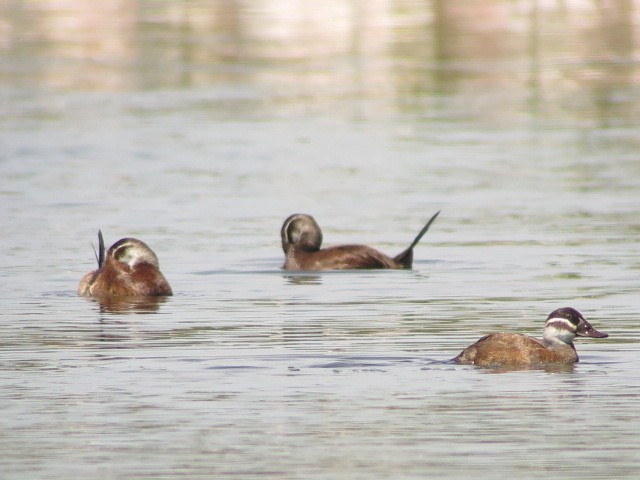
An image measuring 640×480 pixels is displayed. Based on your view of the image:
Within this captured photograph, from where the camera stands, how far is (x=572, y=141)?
90.8 ft

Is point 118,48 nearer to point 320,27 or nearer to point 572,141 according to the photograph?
point 320,27

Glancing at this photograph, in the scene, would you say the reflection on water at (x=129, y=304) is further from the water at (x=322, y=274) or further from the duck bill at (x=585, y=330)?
the duck bill at (x=585, y=330)

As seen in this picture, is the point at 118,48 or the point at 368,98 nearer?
the point at 368,98

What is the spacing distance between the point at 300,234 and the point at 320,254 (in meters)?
0.29

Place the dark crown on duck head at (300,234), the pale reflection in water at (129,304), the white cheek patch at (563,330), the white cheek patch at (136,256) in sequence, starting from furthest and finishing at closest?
the dark crown on duck head at (300,234), the white cheek patch at (136,256), the pale reflection in water at (129,304), the white cheek patch at (563,330)

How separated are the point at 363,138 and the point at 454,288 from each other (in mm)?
12645

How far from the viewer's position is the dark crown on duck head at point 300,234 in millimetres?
17797

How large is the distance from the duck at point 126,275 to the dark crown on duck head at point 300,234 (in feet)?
5.50

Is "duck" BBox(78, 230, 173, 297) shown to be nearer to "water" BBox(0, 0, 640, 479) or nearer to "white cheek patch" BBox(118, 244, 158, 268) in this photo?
"white cheek patch" BBox(118, 244, 158, 268)

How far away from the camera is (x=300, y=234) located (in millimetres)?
17781

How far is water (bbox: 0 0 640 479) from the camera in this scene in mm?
10047

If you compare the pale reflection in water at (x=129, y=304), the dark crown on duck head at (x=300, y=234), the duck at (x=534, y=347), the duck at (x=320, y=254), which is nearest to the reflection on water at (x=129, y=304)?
the pale reflection in water at (x=129, y=304)

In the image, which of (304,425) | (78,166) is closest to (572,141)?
(78,166)

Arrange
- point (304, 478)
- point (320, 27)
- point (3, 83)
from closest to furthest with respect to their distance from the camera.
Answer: point (304, 478) < point (3, 83) < point (320, 27)
